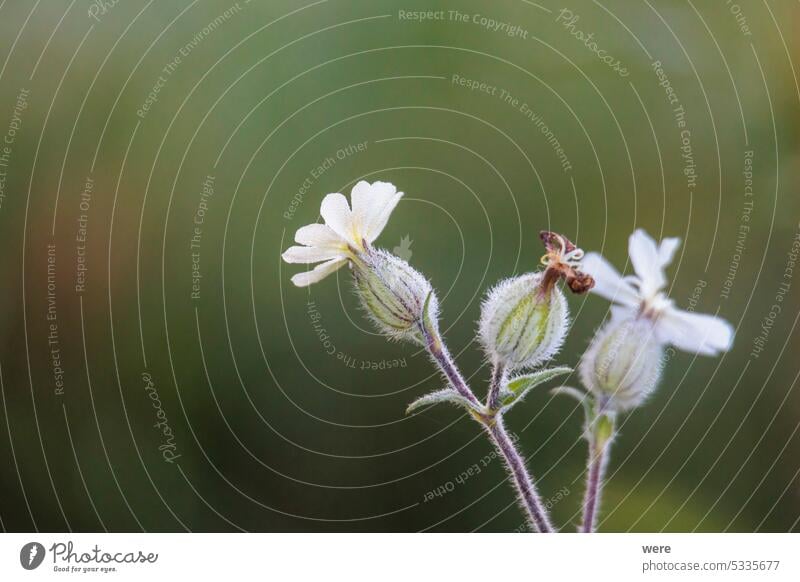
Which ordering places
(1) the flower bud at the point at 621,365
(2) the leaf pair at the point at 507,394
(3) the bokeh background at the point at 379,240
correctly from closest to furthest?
(2) the leaf pair at the point at 507,394 < (1) the flower bud at the point at 621,365 < (3) the bokeh background at the point at 379,240

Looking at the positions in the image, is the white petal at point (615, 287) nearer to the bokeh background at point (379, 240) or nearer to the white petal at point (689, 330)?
the white petal at point (689, 330)

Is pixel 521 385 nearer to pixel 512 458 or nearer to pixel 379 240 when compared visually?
pixel 512 458

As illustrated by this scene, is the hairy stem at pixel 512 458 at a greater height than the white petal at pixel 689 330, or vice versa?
the white petal at pixel 689 330

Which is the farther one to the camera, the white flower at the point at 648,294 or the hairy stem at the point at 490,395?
the white flower at the point at 648,294

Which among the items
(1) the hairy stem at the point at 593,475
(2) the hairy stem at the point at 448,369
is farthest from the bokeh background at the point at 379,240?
(2) the hairy stem at the point at 448,369

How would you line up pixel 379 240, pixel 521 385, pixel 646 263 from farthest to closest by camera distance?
pixel 379 240
pixel 646 263
pixel 521 385

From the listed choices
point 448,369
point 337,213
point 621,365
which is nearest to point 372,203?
point 337,213

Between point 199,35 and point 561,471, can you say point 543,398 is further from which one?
point 199,35

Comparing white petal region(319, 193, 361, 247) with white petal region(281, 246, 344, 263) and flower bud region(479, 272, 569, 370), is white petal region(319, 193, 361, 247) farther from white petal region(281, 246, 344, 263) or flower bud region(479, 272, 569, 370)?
flower bud region(479, 272, 569, 370)
